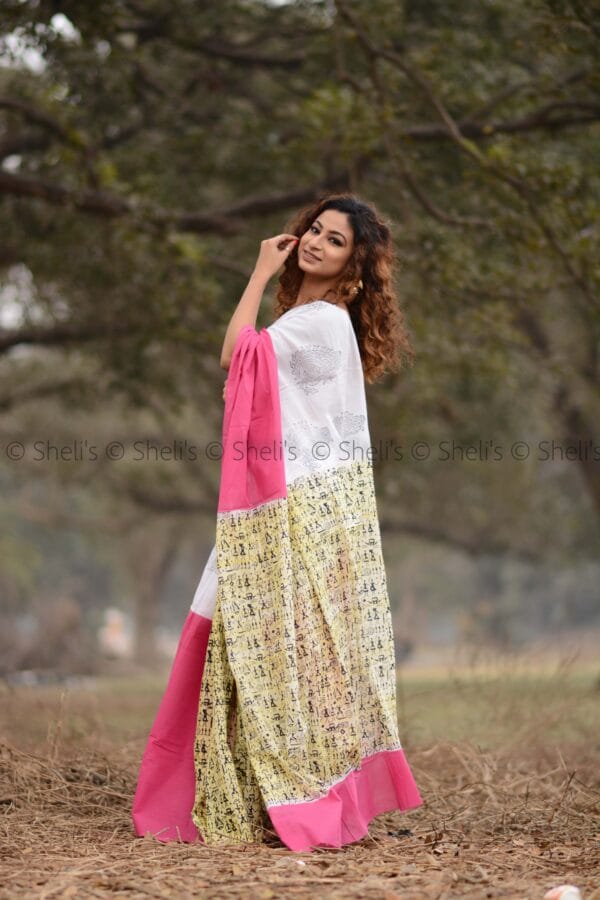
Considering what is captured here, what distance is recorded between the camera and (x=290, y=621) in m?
3.53

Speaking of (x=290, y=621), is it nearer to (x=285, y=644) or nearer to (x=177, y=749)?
(x=285, y=644)

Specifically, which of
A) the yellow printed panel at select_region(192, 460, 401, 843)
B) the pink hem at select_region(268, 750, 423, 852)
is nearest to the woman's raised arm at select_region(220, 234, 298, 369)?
the yellow printed panel at select_region(192, 460, 401, 843)

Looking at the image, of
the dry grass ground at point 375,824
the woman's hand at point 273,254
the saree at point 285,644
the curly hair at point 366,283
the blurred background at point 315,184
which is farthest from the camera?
the blurred background at point 315,184

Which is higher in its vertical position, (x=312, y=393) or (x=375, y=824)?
(x=312, y=393)

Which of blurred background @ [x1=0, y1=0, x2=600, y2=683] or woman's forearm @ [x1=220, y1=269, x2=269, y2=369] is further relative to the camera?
blurred background @ [x1=0, y1=0, x2=600, y2=683]

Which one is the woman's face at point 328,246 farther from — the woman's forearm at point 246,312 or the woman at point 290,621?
the woman's forearm at point 246,312

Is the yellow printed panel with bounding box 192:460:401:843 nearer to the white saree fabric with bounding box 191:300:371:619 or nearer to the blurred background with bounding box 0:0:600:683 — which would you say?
the white saree fabric with bounding box 191:300:371:619

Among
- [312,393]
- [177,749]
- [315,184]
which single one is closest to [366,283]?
[312,393]

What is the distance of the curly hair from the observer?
390cm

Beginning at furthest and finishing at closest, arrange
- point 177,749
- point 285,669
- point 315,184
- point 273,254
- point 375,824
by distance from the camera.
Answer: point 315,184 → point 375,824 → point 273,254 → point 177,749 → point 285,669

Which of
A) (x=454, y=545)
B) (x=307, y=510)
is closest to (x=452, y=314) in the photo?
(x=307, y=510)

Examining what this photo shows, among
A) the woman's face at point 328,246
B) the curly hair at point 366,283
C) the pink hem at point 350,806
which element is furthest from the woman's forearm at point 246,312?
the pink hem at point 350,806

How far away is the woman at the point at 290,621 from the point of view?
3.52 metres

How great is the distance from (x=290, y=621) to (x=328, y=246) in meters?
1.28
